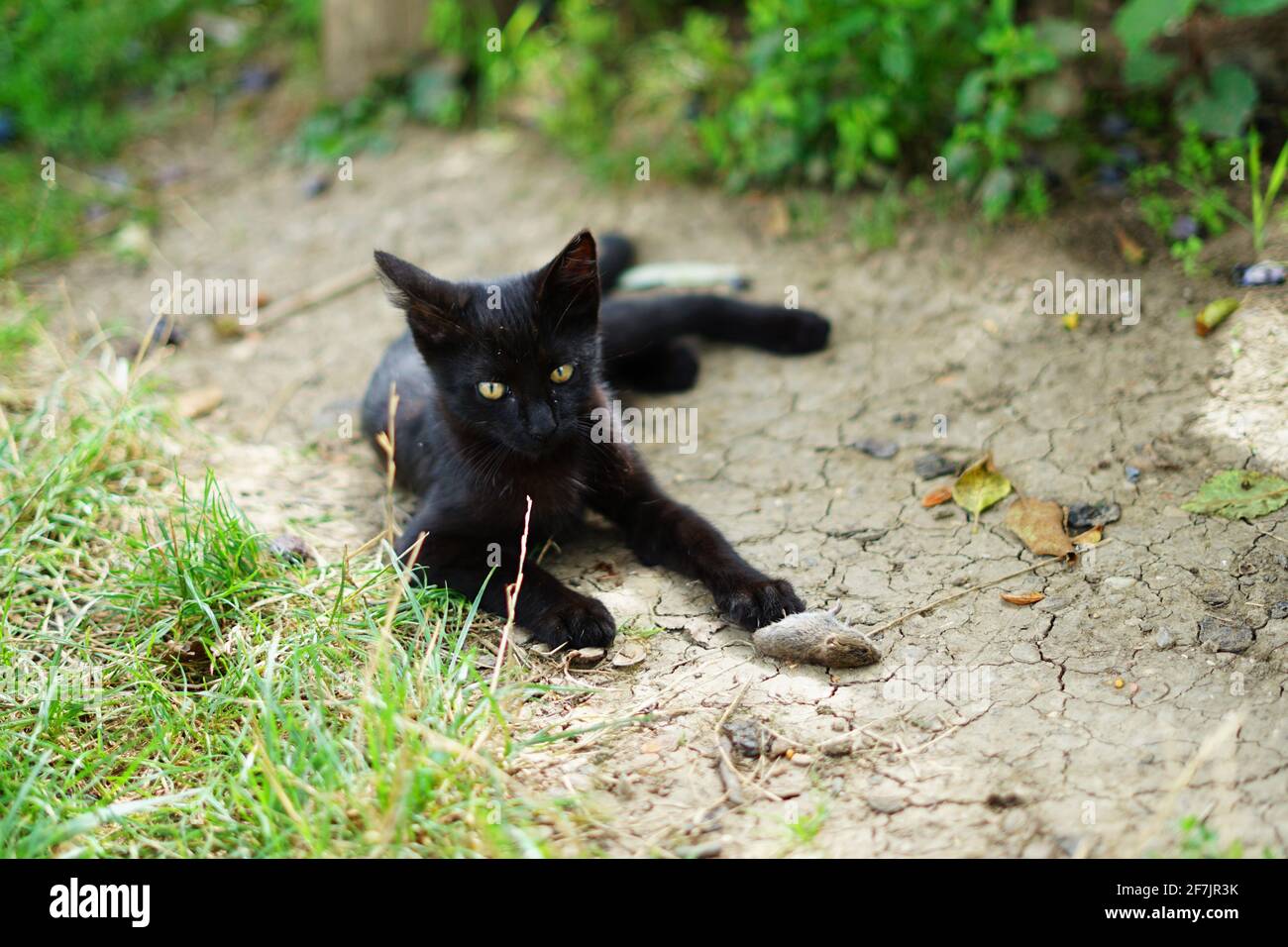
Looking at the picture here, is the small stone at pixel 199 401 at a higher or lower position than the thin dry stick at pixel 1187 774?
higher

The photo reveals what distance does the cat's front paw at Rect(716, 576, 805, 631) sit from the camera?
9.71 feet

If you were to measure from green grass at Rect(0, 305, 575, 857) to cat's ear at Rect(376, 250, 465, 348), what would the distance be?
74 cm

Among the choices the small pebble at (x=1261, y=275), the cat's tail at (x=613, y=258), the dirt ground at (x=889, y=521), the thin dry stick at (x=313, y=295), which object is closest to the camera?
the dirt ground at (x=889, y=521)

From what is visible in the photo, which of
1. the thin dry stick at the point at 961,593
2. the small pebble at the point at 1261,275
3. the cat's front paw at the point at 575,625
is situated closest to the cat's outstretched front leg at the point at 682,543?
the thin dry stick at the point at 961,593

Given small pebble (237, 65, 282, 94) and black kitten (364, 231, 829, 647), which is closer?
black kitten (364, 231, 829, 647)

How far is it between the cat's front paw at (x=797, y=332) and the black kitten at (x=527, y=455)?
1.04 metres

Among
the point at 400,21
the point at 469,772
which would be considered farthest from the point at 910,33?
the point at 469,772

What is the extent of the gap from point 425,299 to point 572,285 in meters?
0.44

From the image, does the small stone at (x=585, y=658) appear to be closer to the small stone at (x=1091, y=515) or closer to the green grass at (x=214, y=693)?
the green grass at (x=214, y=693)

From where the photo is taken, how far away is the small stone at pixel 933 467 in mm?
3588

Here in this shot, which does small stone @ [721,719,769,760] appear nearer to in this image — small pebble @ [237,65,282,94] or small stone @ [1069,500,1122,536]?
small stone @ [1069,500,1122,536]

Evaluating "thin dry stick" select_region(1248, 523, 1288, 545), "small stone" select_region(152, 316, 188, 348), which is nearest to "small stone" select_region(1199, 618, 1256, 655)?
"thin dry stick" select_region(1248, 523, 1288, 545)

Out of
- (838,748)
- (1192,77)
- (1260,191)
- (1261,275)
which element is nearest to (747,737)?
(838,748)
